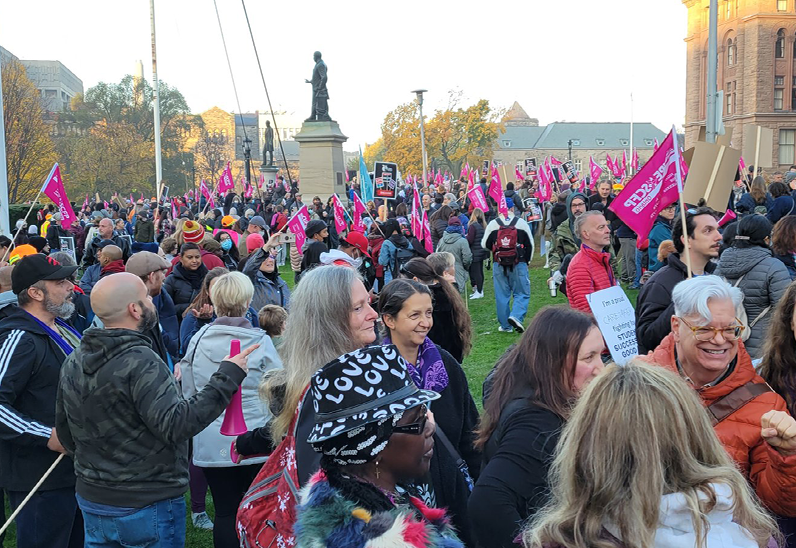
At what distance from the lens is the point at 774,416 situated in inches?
99.1

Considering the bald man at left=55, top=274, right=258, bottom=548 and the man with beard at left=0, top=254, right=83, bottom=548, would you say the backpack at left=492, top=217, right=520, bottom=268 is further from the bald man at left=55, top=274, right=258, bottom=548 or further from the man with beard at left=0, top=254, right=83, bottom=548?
the bald man at left=55, top=274, right=258, bottom=548

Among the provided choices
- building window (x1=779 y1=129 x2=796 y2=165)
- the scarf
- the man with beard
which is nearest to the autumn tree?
the man with beard

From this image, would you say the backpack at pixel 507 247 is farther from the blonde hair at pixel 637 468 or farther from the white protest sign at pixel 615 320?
the blonde hair at pixel 637 468

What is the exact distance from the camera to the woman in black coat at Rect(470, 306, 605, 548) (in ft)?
8.51

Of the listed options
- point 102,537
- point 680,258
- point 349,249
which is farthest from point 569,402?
→ point 349,249

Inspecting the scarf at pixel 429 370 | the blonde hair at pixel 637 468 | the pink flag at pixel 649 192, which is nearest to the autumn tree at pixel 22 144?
the pink flag at pixel 649 192

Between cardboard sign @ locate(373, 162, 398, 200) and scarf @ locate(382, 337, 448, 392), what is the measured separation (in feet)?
49.6

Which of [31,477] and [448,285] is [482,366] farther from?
[31,477]

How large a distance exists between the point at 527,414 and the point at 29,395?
109 inches

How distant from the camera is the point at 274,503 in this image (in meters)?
2.76

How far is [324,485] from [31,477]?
2.68 meters

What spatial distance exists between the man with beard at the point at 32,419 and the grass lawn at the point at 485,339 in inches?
57.1

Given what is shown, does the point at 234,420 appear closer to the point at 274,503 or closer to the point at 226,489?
the point at 274,503

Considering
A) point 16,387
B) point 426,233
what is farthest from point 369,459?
point 426,233
